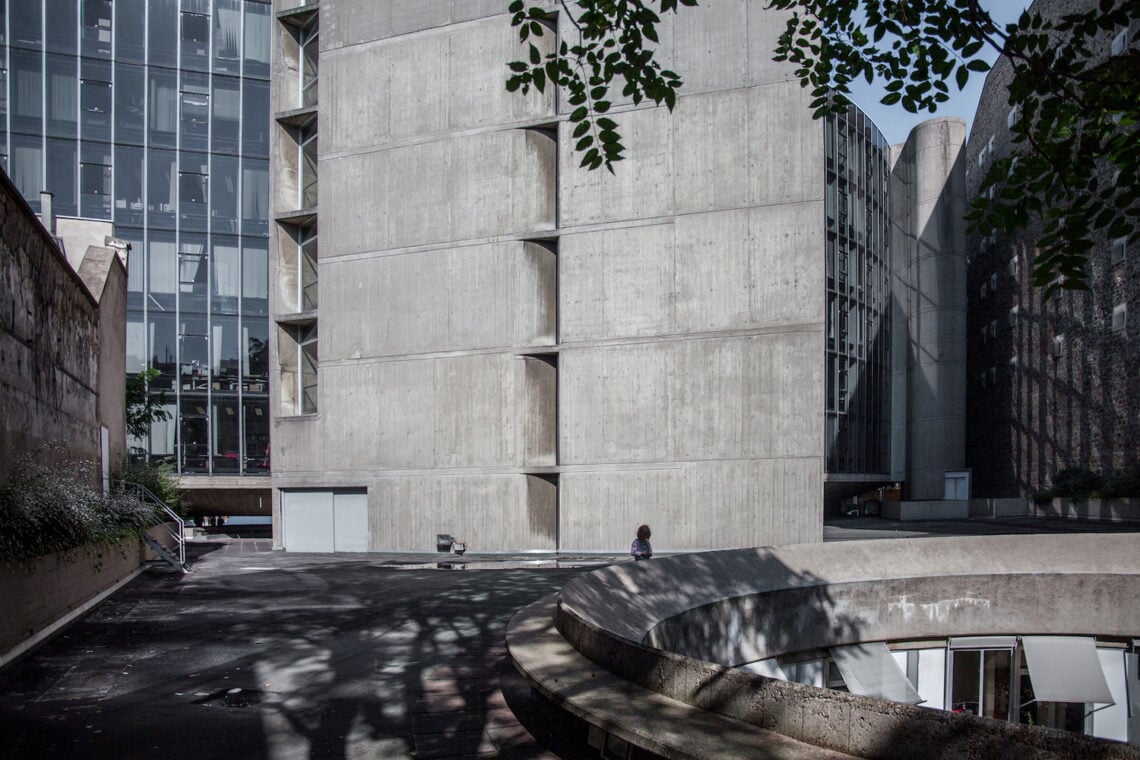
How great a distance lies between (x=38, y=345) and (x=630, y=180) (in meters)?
16.0

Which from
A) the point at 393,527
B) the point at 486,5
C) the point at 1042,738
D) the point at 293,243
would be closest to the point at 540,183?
the point at 486,5

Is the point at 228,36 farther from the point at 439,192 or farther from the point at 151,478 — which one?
the point at 151,478

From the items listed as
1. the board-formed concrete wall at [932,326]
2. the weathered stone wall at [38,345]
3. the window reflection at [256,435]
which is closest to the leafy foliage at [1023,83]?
the weathered stone wall at [38,345]

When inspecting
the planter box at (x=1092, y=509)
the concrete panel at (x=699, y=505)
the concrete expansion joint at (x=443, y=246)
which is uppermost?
the concrete expansion joint at (x=443, y=246)

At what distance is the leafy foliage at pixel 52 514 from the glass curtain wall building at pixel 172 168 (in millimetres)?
23154

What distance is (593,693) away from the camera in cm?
512

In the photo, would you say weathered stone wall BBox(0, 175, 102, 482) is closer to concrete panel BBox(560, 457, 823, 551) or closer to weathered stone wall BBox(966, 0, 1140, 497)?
concrete panel BBox(560, 457, 823, 551)

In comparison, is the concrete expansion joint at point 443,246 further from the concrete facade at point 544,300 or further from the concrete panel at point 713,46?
the concrete panel at point 713,46

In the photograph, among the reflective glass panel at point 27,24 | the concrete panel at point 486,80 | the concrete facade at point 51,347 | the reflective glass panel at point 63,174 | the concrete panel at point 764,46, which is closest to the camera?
the concrete facade at point 51,347

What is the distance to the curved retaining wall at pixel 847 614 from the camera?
378 centimetres

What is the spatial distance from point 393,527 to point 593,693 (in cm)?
2144

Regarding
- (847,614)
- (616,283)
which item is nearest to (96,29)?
(616,283)

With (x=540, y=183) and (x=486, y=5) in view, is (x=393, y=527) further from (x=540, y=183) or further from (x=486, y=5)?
(x=486, y=5)

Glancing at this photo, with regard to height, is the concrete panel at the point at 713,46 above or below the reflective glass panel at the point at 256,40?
below
